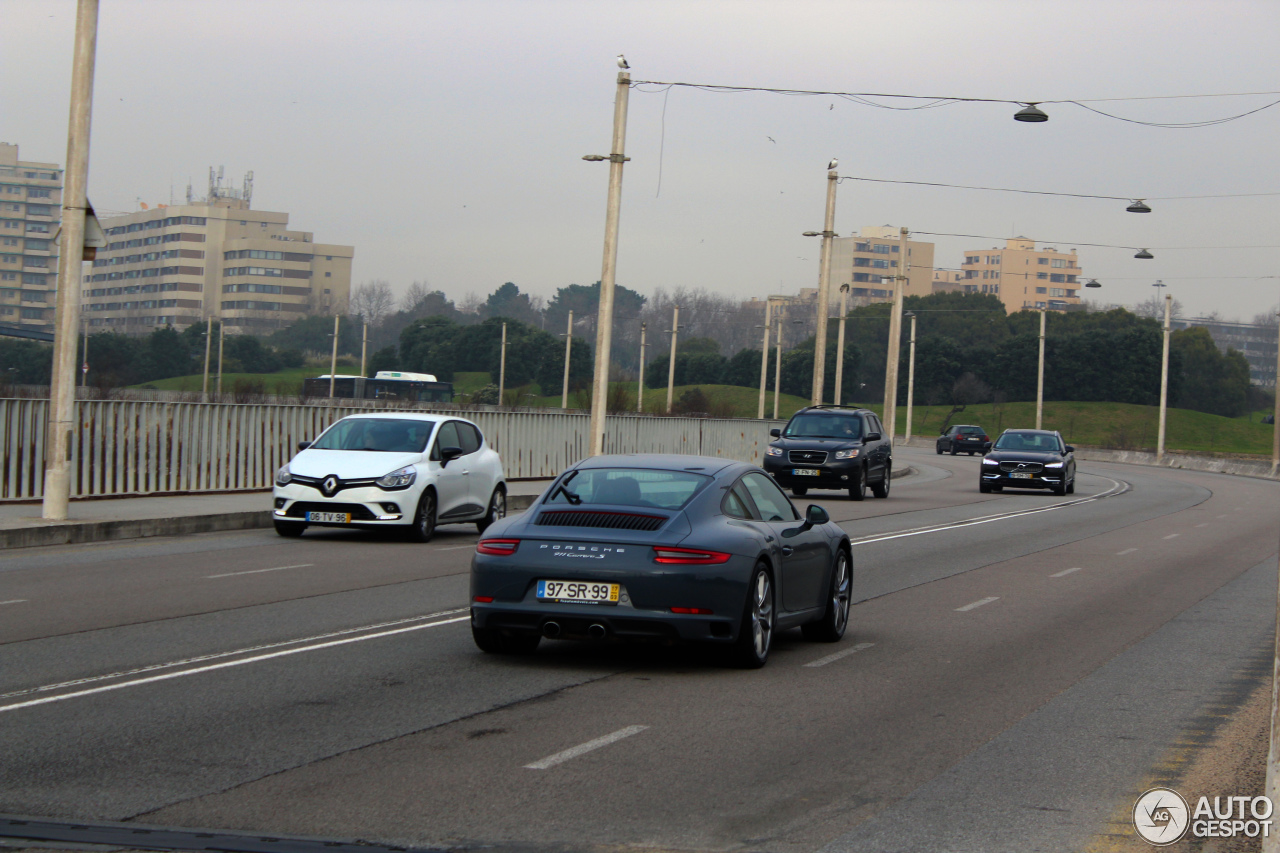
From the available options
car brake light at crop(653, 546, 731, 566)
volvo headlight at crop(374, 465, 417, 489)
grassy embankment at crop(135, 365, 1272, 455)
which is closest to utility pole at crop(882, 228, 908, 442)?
volvo headlight at crop(374, 465, 417, 489)

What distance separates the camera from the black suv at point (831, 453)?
99.8ft

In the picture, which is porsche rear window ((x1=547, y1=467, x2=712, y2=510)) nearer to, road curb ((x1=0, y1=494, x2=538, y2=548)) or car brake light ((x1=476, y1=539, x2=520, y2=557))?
car brake light ((x1=476, y1=539, x2=520, y2=557))

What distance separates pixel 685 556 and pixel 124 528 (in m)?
11.2

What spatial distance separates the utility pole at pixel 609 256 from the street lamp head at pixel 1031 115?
358 inches

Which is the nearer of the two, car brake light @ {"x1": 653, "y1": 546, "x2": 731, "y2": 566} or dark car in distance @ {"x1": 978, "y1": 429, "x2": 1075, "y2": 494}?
car brake light @ {"x1": 653, "y1": 546, "x2": 731, "y2": 566}

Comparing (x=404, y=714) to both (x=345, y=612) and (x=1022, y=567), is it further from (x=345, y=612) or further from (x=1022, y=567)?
(x=1022, y=567)

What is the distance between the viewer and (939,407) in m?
124

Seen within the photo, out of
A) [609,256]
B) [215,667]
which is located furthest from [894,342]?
[215,667]

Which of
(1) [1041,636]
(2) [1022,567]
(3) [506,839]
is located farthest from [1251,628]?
(3) [506,839]

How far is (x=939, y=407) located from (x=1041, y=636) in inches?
4534

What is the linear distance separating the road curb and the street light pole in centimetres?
860

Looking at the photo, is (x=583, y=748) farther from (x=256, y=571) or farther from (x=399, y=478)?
(x=399, y=478)

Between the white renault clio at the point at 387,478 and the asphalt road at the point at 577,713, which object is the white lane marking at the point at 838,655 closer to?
the asphalt road at the point at 577,713

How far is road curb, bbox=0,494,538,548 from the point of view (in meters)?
16.0
